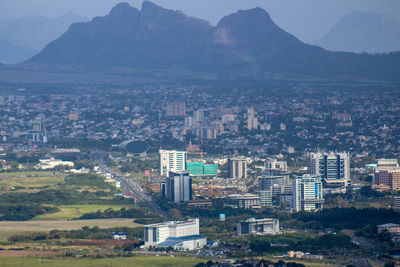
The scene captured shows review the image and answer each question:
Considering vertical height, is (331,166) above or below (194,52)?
below

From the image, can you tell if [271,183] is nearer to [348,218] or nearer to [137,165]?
[348,218]

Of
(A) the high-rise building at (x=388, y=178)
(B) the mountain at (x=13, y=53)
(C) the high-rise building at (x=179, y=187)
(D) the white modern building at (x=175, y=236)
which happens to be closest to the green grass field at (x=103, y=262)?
(D) the white modern building at (x=175, y=236)

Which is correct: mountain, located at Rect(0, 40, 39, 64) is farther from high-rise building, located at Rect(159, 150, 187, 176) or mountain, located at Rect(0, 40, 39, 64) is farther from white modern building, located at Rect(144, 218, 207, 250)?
white modern building, located at Rect(144, 218, 207, 250)

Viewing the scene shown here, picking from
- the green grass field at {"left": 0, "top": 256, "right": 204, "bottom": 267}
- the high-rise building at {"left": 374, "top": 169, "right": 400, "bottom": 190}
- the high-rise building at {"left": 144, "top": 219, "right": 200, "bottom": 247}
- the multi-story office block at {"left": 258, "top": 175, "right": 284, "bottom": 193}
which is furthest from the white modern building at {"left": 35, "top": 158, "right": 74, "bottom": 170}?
the green grass field at {"left": 0, "top": 256, "right": 204, "bottom": 267}

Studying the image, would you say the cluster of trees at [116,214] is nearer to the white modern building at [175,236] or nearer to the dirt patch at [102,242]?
the white modern building at [175,236]

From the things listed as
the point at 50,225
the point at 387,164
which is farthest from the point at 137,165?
the point at 50,225

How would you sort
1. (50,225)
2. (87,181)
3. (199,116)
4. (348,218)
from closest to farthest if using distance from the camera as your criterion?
(348,218) → (50,225) → (87,181) → (199,116)
